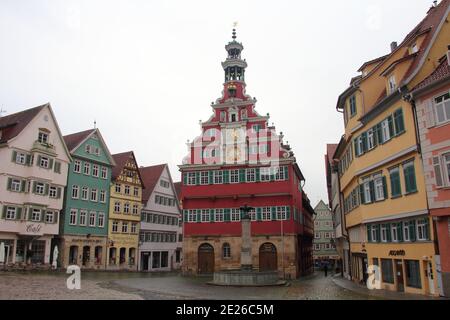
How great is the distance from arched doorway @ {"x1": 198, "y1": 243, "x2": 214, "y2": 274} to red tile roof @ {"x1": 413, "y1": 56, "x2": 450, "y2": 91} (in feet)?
95.4

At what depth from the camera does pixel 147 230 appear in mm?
55469

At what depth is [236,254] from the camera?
42.9 metres

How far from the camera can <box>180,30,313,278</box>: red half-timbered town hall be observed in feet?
138

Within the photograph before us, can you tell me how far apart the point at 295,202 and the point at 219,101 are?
13.9 m

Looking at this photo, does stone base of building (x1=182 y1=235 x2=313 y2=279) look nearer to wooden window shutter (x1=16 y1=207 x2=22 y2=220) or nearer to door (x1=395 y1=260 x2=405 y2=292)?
wooden window shutter (x1=16 y1=207 x2=22 y2=220)

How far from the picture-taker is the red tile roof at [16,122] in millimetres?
38969

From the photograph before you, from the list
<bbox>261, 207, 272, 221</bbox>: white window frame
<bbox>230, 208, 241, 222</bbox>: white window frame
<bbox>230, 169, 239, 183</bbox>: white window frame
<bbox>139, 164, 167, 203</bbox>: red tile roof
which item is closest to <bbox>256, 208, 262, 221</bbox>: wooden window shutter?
<bbox>261, 207, 272, 221</bbox>: white window frame

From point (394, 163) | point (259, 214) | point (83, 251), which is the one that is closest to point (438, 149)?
point (394, 163)

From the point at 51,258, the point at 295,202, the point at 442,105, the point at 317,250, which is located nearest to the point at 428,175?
the point at 442,105

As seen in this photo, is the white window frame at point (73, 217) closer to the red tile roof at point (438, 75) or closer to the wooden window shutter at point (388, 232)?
the wooden window shutter at point (388, 232)

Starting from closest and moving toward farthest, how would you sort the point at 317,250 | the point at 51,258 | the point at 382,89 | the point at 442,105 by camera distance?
the point at 442,105 → the point at 382,89 → the point at 51,258 → the point at 317,250

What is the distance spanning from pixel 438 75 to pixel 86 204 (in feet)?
122

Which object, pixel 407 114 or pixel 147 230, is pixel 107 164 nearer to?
pixel 147 230

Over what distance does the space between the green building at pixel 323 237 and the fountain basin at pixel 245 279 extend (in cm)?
5893
